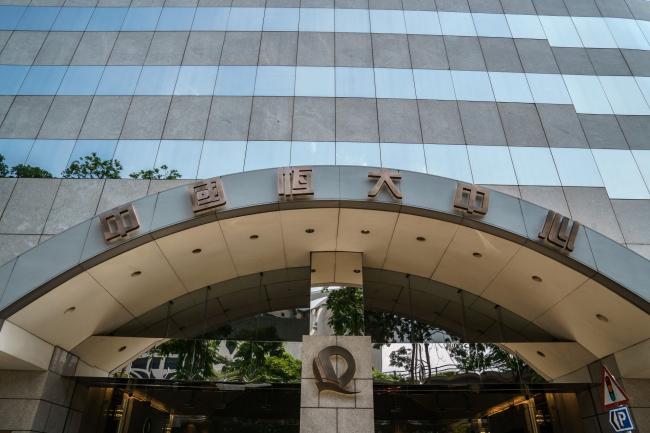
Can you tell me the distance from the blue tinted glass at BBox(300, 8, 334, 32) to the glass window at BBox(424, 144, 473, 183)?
243 inches

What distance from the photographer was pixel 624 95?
14.6 metres

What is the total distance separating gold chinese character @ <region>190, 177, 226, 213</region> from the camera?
10.8m

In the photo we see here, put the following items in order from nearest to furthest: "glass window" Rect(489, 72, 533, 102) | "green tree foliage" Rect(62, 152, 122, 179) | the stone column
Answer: the stone column < "green tree foliage" Rect(62, 152, 122, 179) < "glass window" Rect(489, 72, 533, 102)

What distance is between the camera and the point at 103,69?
14602mm

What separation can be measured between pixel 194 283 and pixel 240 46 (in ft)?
27.3

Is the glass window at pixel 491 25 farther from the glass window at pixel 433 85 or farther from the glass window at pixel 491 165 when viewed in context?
the glass window at pixel 491 165

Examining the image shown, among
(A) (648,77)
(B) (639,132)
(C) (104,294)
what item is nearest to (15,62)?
(C) (104,294)

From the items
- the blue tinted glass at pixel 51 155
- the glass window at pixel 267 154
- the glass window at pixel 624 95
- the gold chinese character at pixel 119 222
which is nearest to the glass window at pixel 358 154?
the glass window at pixel 267 154

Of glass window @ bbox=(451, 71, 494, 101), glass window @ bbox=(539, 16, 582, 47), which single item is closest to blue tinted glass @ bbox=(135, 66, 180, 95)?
glass window @ bbox=(451, 71, 494, 101)

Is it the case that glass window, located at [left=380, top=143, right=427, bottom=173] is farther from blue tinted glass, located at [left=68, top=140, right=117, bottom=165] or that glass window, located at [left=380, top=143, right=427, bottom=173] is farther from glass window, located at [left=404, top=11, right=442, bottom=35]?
blue tinted glass, located at [left=68, top=140, right=117, bottom=165]

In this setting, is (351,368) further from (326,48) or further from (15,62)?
(15,62)

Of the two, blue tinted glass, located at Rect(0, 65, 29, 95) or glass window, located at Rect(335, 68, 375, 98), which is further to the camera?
glass window, located at Rect(335, 68, 375, 98)

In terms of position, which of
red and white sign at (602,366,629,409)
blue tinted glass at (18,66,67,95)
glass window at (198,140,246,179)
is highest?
blue tinted glass at (18,66,67,95)

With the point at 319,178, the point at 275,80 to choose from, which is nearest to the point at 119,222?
the point at 319,178
